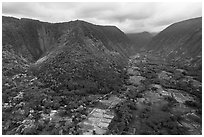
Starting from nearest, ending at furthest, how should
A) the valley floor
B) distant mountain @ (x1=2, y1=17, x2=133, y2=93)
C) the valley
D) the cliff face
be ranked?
the valley floor < the valley < distant mountain @ (x1=2, y1=17, x2=133, y2=93) < the cliff face

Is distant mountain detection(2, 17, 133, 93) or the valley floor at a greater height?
distant mountain detection(2, 17, 133, 93)

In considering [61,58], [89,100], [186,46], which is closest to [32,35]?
[61,58]

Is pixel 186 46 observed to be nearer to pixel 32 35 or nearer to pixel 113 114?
pixel 32 35

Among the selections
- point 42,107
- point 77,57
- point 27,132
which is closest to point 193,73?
point 77,57

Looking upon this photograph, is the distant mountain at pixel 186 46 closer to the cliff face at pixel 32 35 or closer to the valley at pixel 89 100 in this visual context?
the valley at pixel 89 100

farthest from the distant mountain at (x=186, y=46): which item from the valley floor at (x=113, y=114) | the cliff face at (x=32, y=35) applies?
the cliff face at (x=32, y=35)

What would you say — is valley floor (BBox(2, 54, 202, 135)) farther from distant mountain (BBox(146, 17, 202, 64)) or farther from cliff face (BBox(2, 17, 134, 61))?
distant mountain (BBox(146, 17, 202, 64))

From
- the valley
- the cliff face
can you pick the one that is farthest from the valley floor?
the cliff face

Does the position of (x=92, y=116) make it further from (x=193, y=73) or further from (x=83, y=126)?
(x=193, y=73)
